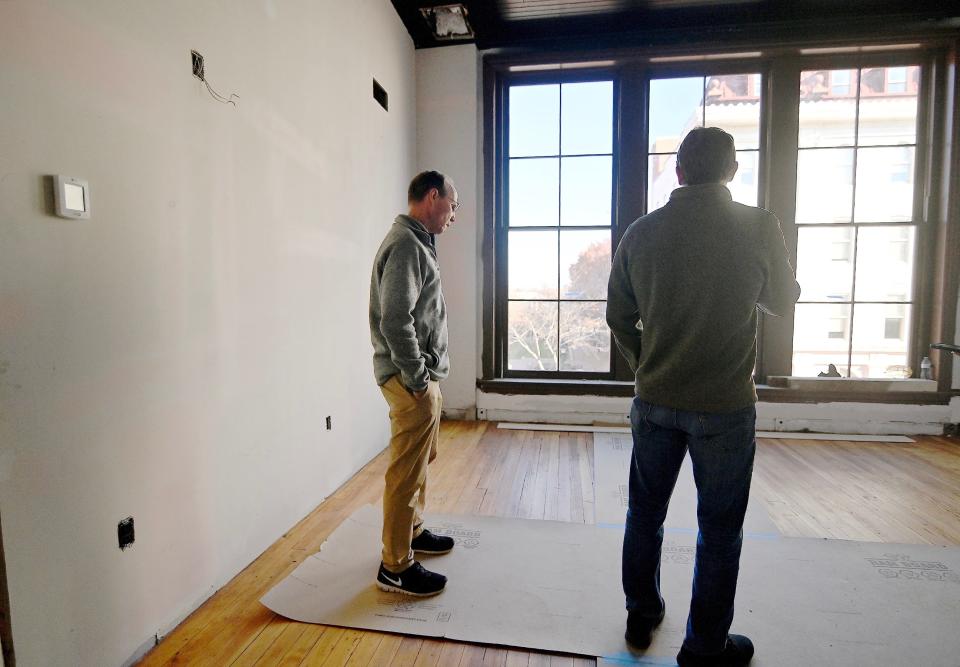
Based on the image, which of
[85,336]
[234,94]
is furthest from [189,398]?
[234,94]

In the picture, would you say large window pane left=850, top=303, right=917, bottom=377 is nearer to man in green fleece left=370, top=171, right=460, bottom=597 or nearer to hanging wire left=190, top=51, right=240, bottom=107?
man in green fleece left=370, top=171, right=460, bottom=597

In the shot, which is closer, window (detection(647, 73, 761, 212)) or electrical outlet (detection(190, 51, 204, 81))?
electrical outlet (detection(190, 51, 204, 81))

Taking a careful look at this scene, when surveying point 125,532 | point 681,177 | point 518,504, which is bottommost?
point 518,504

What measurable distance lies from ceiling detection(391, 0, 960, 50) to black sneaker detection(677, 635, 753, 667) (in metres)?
3.90

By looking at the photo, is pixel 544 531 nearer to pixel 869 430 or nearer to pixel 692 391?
pixel 692 391

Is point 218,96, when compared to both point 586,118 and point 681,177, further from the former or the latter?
point 586,118

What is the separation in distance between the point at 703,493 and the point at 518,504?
4.63 feet

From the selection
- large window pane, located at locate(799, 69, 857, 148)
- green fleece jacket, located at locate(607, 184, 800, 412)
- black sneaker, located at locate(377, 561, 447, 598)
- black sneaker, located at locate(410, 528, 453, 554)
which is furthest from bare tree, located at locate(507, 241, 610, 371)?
green fleece jacket, located at locate(607, 184, 800, 412)

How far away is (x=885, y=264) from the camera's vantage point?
13.2 ft

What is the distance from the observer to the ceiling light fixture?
376cm

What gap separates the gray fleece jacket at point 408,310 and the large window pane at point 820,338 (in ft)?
11.3

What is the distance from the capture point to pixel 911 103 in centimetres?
396

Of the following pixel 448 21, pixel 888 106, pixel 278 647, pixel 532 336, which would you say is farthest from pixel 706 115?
pixel 278 647

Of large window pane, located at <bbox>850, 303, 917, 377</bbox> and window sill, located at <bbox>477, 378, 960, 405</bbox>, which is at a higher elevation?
large window pane, located at <bbox>850, 303, 917, 377</bbox>
